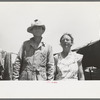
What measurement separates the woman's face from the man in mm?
129

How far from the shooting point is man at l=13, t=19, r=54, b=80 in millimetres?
1710

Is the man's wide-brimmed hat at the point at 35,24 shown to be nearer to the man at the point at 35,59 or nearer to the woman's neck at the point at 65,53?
the man at the point at 35,59

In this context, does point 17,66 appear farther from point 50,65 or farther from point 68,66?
point 68,66

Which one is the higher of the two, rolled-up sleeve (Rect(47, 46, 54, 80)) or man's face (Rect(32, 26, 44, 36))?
man's face (Rect(32, 26, 44, 36))

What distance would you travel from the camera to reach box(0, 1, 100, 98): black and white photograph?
5.56 ft

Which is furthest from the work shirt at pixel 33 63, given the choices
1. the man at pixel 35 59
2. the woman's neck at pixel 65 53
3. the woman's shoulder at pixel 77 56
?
the woman's shoulder at pixel 77 56

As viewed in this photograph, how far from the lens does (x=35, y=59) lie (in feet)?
5.69

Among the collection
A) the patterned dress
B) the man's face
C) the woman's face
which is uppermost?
the man's face

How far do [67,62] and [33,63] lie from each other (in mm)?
313

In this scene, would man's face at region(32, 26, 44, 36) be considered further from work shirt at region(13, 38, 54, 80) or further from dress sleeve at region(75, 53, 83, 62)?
dress sleeve at region(75, 53, 83, 62)

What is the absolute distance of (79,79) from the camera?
171 cm

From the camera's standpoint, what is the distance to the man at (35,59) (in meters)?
1.71

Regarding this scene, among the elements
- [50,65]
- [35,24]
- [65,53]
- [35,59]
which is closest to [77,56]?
[65,53]

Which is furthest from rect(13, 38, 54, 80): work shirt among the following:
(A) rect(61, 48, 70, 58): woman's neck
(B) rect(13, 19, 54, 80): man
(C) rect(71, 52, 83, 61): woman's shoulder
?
(C) rect(71, 52, 83, 61): woman's shoulder
